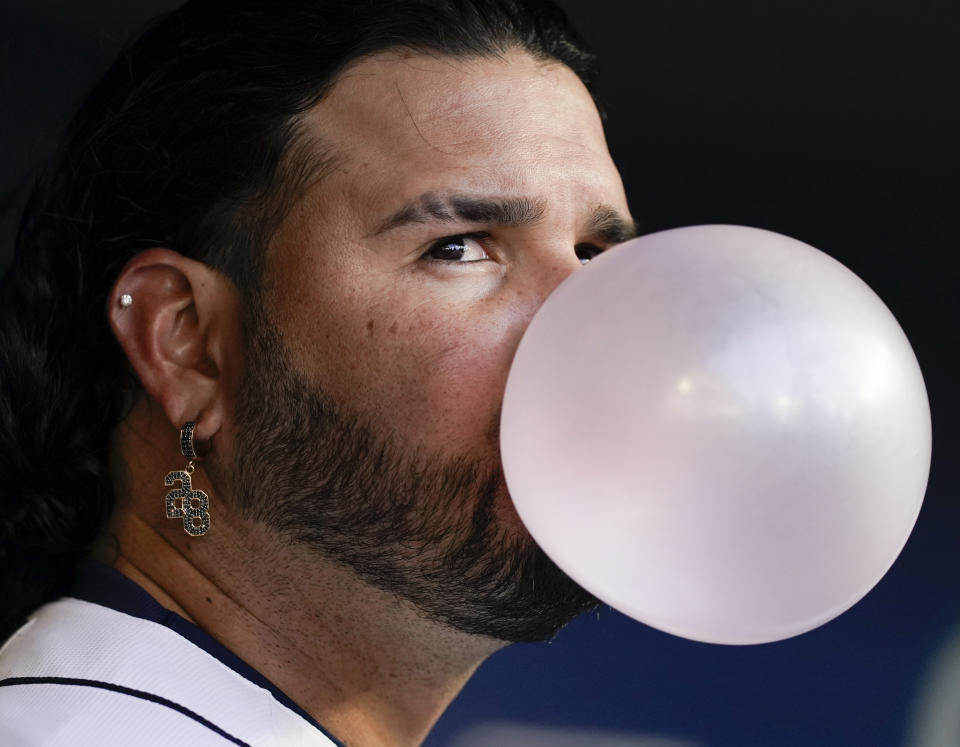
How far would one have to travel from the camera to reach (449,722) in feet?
6.01

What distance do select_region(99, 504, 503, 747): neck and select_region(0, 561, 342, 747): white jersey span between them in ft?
0.12

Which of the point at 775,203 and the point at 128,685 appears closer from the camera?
the point at 128,685

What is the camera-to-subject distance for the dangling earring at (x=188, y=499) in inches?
42.2

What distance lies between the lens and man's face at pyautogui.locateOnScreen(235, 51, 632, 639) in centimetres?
100

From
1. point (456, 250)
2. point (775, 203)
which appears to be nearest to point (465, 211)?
point (456, 250)

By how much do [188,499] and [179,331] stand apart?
152 mm

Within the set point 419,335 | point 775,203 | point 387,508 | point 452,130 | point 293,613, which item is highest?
point 452,130

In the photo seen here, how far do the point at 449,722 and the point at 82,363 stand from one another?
90 centimetres

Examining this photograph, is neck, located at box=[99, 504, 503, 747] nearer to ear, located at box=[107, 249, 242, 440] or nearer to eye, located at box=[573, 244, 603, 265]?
ear, located at box=[107, 249, 242, 440]

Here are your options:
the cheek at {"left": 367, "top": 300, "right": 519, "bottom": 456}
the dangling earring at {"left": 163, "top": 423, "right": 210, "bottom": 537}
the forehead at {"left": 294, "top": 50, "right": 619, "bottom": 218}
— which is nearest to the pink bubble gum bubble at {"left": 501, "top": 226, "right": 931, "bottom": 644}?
the cheek at {"left": 367, "top": 300, "right": 519, "bottom": 456}

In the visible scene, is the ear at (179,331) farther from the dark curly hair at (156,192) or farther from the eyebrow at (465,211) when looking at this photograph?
the eyebrow at (465,211)

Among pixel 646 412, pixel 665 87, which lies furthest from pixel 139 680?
pixel 665 87

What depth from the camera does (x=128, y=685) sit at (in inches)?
36.5

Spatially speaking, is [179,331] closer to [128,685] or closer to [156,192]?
[156,192]
